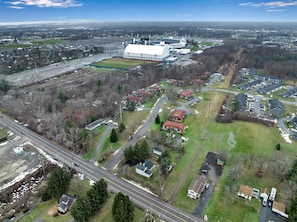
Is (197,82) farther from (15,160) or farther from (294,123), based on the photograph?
(15,160)

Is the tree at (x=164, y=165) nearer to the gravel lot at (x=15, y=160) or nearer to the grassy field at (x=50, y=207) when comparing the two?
the grassy field at (x=50, y=207)

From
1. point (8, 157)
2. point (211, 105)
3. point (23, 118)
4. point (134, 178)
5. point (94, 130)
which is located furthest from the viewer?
point (211, 105)

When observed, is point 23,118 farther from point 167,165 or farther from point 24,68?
point 24,68

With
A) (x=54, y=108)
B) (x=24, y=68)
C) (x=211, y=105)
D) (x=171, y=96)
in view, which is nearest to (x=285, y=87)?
(x=211, y=105)

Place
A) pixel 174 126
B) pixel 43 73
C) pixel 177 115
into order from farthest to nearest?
pixel 43 73, pixel 177 115, pixel 174 126

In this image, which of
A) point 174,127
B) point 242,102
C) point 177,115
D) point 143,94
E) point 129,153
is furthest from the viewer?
point 143,94

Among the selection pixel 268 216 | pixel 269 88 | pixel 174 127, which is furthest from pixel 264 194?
pixel 269 88

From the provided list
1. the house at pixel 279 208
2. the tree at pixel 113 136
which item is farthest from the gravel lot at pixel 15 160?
the house at pixel 279 208

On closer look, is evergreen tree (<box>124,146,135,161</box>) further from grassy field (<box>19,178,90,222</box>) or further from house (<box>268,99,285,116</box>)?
house (<box>268,99,285,116</box>)
